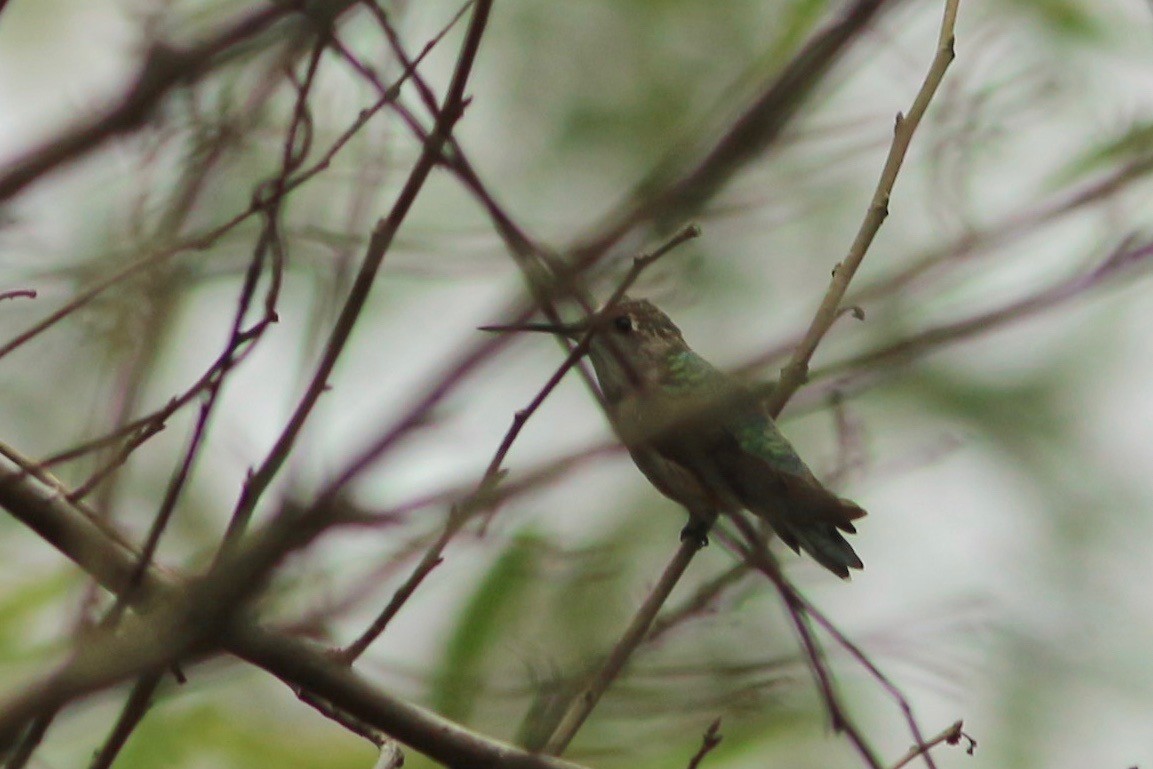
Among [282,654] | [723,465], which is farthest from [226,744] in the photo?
[282,654]

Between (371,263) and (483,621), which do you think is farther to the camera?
(483,621)

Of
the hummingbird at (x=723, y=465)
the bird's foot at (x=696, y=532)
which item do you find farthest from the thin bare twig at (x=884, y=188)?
the bird's foot at (x=696, y=532)

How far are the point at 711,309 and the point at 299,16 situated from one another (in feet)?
30.2

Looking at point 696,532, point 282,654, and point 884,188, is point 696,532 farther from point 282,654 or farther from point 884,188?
point 282,654

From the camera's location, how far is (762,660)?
267 centimetres

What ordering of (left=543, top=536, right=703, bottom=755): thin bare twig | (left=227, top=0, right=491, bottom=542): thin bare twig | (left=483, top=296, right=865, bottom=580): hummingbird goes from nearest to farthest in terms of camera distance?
(left=227, top=0, right=491, bottom=542): thin bare twig
(left=543, top=536, right=703, bottom=755): thin bare twig
(left=483, top=296, right=865, bottom=580): hummingbird

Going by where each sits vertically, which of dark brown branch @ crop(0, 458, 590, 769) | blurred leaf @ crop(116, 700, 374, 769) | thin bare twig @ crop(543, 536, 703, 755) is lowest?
dark brown branch @ crop(0, 458, 590, 769)

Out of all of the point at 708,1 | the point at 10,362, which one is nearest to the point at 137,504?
the point at 10,362

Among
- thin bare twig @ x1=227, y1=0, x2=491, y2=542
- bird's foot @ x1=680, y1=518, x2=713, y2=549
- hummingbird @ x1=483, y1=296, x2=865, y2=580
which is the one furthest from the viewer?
hummingbird @ x1=483, y1=296, x2=865, y2=580

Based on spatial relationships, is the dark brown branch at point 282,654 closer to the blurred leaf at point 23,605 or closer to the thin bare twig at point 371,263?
the thin bare twig at point 371,263

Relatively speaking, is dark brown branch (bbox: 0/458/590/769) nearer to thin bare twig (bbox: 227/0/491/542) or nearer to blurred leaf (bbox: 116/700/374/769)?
thin bare twig (bbox: 227/0/491/542)

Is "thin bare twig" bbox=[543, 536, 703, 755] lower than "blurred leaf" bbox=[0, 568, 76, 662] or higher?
lower

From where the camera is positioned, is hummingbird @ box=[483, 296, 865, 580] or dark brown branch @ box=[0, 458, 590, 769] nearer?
dark brown branch @ box=[0, 458, 590, 769]

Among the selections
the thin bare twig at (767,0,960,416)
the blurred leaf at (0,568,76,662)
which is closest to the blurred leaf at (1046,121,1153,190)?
the thin bare twig at (767,0,960,416)
